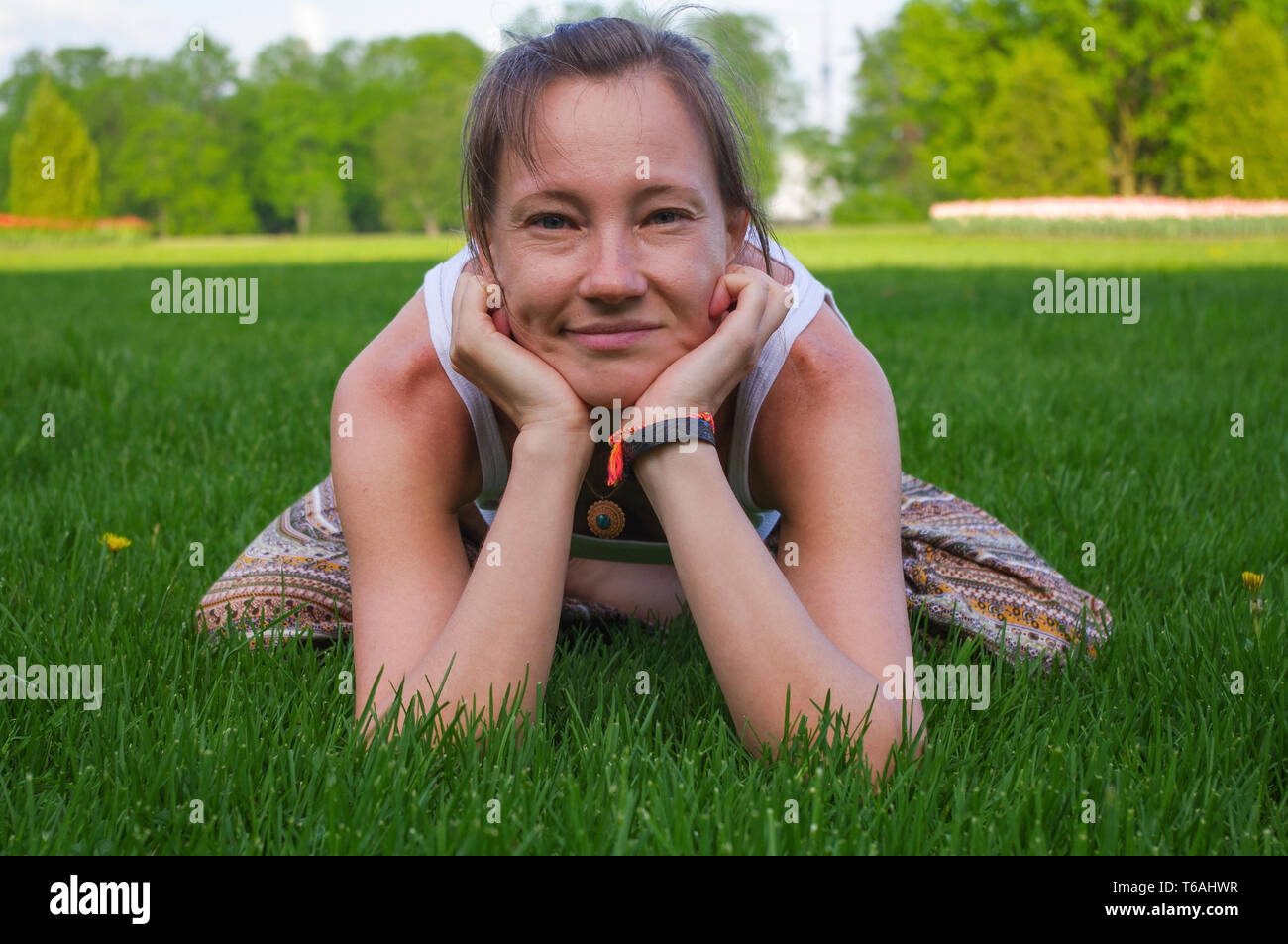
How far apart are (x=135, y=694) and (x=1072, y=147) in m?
34.6

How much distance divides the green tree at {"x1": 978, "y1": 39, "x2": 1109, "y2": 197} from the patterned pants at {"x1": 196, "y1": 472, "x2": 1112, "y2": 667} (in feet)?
108

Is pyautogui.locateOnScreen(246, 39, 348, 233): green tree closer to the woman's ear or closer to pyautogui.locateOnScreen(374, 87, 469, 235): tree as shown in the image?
pyautogui.locateOnScreen(374, 87, 469, 235): tree

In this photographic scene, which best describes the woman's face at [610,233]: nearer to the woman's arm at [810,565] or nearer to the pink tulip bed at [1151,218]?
the woman's arm at [810,565]

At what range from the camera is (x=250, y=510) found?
3.33m

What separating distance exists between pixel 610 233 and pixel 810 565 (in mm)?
702

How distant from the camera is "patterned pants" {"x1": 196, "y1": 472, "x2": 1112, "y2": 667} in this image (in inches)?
93.9

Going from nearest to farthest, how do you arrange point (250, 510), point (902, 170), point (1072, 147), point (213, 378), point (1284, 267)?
Result: point (250, 510) → point (213, 378) → point (1284, 267) → point (1072, 147) → point (902, 170)

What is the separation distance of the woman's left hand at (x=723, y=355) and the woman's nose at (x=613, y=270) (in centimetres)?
17

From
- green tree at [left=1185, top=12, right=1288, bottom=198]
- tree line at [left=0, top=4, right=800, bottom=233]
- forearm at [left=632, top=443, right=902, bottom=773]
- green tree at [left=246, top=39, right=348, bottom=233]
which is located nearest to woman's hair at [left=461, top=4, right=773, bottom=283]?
forearm at [left=632, top=443, right=902, bottom=773]

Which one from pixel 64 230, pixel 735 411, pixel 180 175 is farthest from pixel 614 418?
pixel 180 175

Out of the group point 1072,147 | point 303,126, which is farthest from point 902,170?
point 303,126

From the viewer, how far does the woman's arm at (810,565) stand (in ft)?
6.04

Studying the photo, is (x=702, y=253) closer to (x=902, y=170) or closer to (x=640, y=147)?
(x=640, y=147)

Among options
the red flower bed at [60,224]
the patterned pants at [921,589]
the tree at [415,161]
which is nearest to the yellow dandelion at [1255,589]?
the patterned pants at [921,589]
